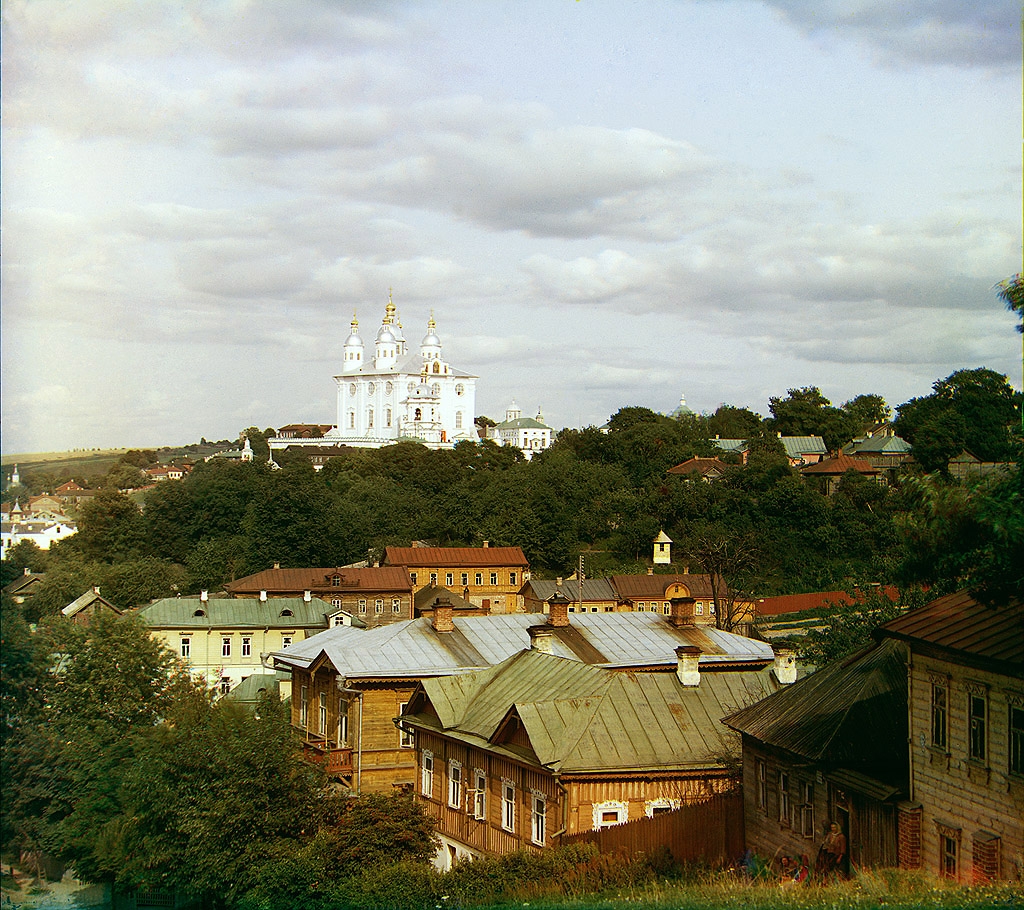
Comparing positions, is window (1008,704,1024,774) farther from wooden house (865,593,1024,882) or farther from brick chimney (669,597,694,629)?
brick chimney (669,597,694,629)

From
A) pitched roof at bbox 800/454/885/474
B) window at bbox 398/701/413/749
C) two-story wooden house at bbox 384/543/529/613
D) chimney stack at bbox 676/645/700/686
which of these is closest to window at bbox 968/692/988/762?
chimney stack at bbox 676/645/700/686

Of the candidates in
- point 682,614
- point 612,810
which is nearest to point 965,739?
point 612,810

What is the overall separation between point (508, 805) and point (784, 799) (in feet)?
14.7

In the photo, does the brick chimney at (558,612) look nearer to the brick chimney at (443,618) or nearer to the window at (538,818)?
the brick chimney at (443,618)

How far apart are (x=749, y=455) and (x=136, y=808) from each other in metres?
61.5

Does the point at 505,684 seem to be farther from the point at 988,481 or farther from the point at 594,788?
the point at 988,481

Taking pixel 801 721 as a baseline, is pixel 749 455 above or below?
above

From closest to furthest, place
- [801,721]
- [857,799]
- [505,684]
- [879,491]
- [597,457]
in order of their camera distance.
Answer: [857,799] → [801,721] → [505,684] → [879,491] → [597,457]

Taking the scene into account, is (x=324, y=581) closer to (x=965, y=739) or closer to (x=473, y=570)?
(x=473, y=570)

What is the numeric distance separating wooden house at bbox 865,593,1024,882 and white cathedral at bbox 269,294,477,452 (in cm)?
12000

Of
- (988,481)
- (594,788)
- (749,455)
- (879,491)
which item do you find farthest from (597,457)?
(988,481)

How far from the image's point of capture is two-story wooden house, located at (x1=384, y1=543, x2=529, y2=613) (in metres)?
64.5

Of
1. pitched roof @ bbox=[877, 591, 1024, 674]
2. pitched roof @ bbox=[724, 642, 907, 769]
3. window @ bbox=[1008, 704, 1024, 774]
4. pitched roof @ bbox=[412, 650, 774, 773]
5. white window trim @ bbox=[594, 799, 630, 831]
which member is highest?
pitched roof @ bbox=[877, 591, 1024, 674]

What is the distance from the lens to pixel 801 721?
16188 mm
